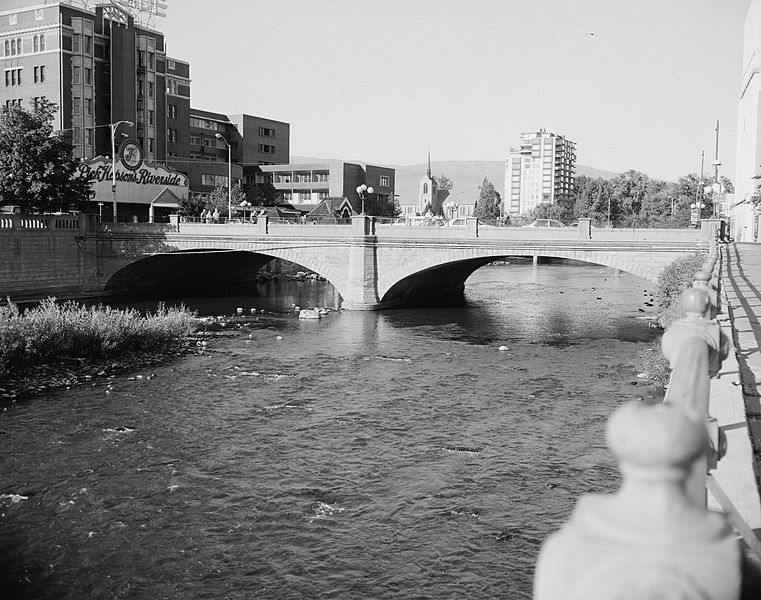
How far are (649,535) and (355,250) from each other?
45.3 m

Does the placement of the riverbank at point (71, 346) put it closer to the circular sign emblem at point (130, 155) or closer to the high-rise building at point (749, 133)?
the circular sign emblem at point (130, 155)

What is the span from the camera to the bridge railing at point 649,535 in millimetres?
1479

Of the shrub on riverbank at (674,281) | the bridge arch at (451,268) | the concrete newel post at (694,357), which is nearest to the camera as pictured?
the concrete newel post at (694,357)

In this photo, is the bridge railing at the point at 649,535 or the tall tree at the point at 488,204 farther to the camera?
the tall tree at the point at 488,204

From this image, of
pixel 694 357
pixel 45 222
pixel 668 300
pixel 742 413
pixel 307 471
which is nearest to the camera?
pixel 694 357

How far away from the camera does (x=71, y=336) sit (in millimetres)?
29156

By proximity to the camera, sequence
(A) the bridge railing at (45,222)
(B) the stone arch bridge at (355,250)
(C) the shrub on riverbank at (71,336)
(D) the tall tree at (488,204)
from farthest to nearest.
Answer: (D) the tall tree at (488,204)
(A) the bridge railing at (45,222)
(B) the stone arch bridge at (355,250)
(C) the shrub on riverbank at (71,336)

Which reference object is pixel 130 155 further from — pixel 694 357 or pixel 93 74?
pixel 694 357

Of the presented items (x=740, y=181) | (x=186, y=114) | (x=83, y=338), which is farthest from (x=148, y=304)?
(x=740, y=181)

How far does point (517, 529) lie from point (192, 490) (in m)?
6.76

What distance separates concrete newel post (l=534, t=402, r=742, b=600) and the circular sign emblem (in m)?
62.1

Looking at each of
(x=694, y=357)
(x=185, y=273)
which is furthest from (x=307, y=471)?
(x=185, y=273)

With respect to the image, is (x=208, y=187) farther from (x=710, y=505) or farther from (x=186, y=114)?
(x=710, y=505)

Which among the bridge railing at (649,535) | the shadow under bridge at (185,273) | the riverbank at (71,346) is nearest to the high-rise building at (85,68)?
the shadow under bridge at (185,273)
